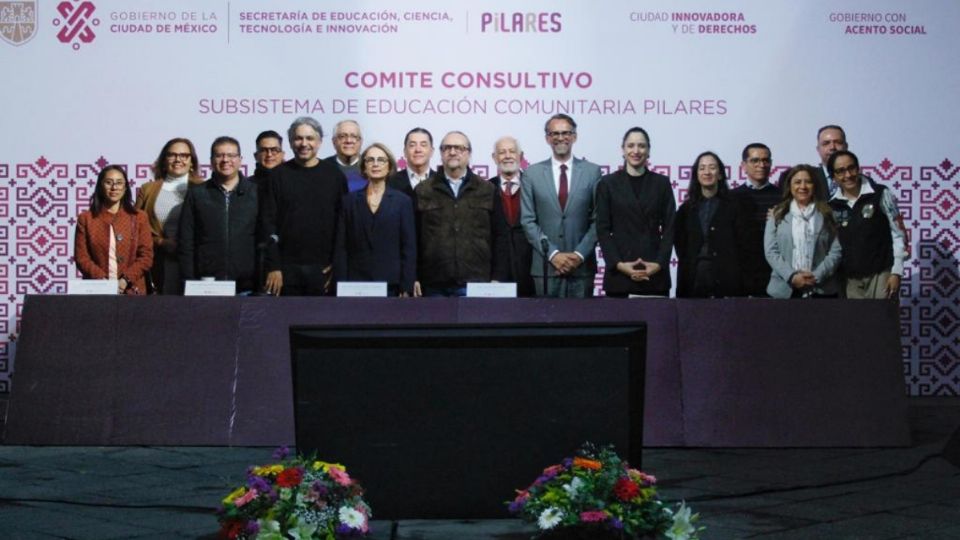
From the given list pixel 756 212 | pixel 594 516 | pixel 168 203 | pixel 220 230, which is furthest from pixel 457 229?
pixel 594 516

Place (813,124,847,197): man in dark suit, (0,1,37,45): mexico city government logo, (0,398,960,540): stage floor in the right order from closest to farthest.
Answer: (0,398,960,540): stage floor, (813,124,847,197): man in dark suit, (0,1,37,45): mexico city government logo

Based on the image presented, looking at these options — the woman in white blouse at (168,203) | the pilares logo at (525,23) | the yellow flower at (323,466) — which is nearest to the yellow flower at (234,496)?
the yellow flower at (323,466)

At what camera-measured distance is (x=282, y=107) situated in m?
10.6

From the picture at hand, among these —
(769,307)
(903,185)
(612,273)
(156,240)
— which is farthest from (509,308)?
(903,185)

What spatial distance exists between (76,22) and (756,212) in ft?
16.9

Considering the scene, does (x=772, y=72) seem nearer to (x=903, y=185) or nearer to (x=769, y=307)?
(x=903, y=185)

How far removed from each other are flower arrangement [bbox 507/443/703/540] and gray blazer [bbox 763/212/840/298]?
417 cm

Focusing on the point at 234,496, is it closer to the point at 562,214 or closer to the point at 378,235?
the point at 378,235

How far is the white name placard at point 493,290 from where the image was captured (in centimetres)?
799

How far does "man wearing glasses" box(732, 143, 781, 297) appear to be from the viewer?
359 inches

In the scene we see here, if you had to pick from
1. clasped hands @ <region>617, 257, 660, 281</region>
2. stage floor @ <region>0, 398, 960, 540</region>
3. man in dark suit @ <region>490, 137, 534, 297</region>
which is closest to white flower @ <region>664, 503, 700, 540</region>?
stage floor @ <region>0, 398, 960, 540</region>

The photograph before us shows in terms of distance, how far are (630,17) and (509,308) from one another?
3461mm

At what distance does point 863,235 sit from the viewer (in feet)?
29.5

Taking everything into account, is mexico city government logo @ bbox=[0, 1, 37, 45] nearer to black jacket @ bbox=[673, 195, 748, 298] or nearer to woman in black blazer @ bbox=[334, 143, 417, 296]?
woman in black blazer @ bbox=[334, 143, 417, 296]
